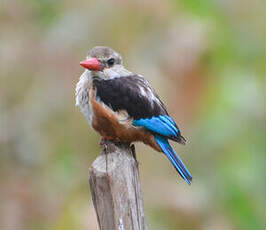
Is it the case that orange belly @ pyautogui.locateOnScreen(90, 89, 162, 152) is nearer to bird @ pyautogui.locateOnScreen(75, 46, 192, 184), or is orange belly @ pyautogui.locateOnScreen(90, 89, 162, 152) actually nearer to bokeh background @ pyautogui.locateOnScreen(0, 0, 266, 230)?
bird @ pyautogui.locateOnScreen(75, 46, 192, 184)

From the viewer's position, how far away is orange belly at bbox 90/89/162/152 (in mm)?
4375

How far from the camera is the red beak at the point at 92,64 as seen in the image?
439cm

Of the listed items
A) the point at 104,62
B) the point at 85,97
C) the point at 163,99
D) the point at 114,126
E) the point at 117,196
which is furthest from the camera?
the point at 163,99

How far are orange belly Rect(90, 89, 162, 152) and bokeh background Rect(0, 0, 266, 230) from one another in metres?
0.91

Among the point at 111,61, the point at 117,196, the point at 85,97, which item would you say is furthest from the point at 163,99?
the point at 117,196

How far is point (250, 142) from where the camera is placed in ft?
19.1

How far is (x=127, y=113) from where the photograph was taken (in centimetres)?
440

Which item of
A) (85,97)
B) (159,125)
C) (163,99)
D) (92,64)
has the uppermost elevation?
(163,99)

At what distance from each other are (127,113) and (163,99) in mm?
1203

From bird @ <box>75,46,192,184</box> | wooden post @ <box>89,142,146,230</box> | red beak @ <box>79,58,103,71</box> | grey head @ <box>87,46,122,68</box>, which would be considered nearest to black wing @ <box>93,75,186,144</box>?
bird @ <box>75,46,192,184</box>

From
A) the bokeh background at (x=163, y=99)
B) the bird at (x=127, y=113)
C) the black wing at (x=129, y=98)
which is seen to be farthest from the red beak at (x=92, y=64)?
the bokeh background at (x=163, y=99)

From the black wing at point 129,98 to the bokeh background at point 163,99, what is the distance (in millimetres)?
1047

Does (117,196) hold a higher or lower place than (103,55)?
lower

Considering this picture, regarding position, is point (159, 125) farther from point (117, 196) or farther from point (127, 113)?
point (117, 196)
